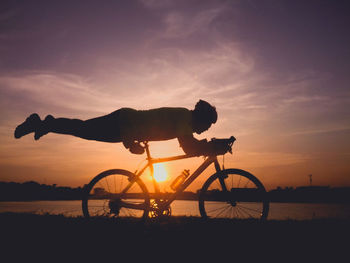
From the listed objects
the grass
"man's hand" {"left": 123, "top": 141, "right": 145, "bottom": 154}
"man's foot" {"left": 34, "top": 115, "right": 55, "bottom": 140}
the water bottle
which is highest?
"man's foot" {"left": 34, "top": 115, "right": 55, "bottom": 140}

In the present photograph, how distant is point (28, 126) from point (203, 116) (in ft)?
12.2

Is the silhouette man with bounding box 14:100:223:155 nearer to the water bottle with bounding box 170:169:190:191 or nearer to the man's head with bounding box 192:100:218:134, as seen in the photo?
A: the man's head with bounding box 192:100:218:134

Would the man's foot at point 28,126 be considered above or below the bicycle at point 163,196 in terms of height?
above

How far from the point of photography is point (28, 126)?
5.59m

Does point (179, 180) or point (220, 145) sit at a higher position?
point (220, 145)

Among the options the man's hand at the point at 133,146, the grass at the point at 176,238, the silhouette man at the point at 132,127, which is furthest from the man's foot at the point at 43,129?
the grass at the point at 176,238

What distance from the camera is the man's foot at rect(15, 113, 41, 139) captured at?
558 cm

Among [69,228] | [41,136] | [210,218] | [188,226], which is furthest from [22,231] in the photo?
[210,218]

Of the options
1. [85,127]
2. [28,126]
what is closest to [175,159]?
[85,127]

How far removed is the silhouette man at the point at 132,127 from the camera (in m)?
5.57

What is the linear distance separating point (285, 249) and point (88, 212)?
13.1 feet

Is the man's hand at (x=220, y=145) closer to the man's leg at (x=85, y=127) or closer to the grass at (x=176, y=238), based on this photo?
the grass at (x=176, y=238)

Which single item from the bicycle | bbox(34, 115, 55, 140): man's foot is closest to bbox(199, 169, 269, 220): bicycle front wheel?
the bicycle

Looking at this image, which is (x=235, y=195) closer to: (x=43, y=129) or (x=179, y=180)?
(x=179, y=180)
